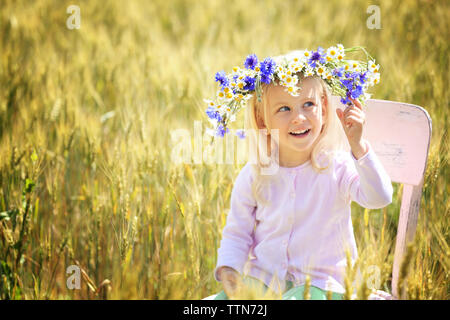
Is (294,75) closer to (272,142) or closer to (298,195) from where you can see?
(272,142)

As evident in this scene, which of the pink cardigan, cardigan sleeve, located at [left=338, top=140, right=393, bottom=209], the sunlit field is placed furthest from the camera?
the sunlit field

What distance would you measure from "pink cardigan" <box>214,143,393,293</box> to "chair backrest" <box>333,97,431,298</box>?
13 centimetres

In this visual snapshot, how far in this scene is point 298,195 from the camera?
1.32 meters

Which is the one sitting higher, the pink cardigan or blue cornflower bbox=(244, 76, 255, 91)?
blue cornflower bbox=(244, 76, 255, 91)

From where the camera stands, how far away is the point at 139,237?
1700 mm

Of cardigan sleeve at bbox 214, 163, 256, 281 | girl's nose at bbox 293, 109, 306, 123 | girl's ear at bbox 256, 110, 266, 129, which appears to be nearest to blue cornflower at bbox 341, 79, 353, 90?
girl's nose at bbox 293, 109, 306, 123

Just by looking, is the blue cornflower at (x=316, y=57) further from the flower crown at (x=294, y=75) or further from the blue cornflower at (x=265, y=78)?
the blue cornflower at (x=265, y=78)

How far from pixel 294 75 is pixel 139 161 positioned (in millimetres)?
719

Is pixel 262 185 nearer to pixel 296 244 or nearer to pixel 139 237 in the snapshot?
pixel 296 244

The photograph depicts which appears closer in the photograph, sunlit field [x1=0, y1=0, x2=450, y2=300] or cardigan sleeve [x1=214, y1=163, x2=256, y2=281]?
cardigan sleeve [x1=214, y1=163, x2=256, y2=281]

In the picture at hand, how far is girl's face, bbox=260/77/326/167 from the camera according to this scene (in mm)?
1247

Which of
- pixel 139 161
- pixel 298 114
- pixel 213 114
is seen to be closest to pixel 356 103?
pixel 298 114

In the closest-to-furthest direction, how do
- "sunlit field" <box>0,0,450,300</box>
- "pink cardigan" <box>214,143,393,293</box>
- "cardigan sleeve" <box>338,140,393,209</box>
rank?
"cardigan sleeve" <box>338,140,393,209</box>
"pink cardigan" <box>214,143,393,293</box>
"sunlit field" <box>0,0,450,300</box>

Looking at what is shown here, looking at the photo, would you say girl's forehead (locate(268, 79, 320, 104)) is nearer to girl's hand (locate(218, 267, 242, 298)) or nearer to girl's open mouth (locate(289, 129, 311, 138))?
girl's open mouth (locate(289, 129, 311, 138))
